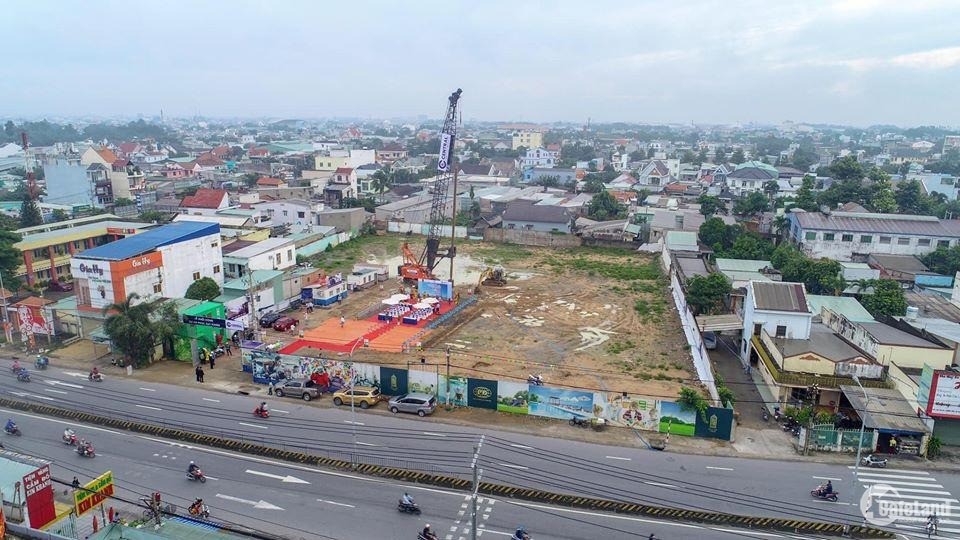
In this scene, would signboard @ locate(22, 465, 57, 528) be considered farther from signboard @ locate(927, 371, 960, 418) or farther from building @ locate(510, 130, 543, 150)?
building @ locate(510, 130, 543, 150)

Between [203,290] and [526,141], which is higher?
[526,141]

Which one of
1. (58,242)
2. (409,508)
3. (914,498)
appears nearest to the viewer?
(409,508)

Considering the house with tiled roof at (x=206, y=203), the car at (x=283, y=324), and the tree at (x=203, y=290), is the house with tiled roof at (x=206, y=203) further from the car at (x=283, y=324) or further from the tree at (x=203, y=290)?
the car at (x=283, y=324)

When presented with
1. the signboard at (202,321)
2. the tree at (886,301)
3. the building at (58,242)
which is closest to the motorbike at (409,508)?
the signboard at (202,321)

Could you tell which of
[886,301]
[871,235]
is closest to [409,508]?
[886,301]

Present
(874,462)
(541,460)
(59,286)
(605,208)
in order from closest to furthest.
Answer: (541,460)
(874,462)
(59,286)
(605,208)

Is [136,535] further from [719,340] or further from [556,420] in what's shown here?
[719,340]

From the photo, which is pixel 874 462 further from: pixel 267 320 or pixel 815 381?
pixel 267 320

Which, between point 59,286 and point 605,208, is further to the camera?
point 605,208
